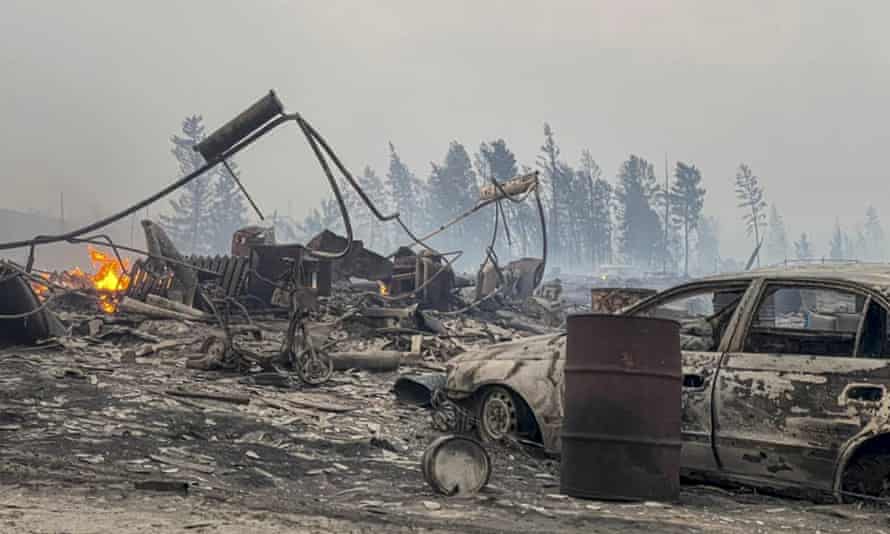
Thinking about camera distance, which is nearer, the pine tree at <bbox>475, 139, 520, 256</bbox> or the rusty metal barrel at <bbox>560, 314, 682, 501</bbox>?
the rusty metal barrel at <bbox>560, 314, 682, 501</bbox>

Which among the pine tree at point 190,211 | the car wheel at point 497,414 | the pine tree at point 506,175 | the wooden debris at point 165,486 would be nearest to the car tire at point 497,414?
the car wheel at point 497,414

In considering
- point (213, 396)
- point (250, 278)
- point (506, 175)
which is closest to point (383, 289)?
point (250, 278)

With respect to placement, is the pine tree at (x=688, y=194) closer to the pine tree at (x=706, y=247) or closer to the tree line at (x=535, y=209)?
the tree line at (x=535, y=209)

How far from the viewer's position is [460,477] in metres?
4.84

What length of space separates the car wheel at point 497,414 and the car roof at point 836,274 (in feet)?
6.03

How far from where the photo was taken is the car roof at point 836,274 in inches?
187

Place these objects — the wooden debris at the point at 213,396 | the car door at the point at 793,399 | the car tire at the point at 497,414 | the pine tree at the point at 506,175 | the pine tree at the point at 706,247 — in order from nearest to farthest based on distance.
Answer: the car door at the point at 793,399, the car tire at the point at 497,414, the wooden debris at the point at 213,396, the pine tree at the point at 506,175, the pine tree at the point at 706,247

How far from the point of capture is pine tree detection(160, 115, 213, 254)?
285ft

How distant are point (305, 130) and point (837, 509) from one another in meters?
7.60

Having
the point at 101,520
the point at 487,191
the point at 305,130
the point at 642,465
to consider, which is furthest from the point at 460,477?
the point at 487,191

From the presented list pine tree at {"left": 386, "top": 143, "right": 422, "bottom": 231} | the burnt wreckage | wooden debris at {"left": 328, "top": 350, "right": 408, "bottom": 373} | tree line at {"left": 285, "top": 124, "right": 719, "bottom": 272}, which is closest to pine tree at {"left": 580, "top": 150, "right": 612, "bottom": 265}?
tree line at {"left": 285, "top": 124, "right": 719, "bottom": 272}

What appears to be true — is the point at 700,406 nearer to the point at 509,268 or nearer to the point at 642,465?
the point at 642,465

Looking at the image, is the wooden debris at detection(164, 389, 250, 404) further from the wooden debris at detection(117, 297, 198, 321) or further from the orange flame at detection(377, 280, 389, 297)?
the orange flame at detection(377, 280, 389, 297)

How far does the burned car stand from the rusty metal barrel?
0.38m
